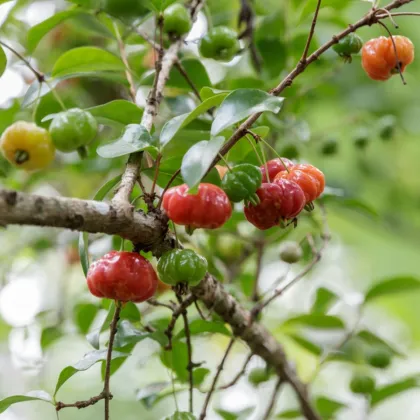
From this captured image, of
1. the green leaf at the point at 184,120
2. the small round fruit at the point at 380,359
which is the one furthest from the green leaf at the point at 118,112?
the small round fruit at the point at 380,359

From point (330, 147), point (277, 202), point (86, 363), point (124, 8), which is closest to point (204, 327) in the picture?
point (86, 363)

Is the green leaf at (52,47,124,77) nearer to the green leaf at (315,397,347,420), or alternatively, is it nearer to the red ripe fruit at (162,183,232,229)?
the red ripe fruit at (162,183,232,229)

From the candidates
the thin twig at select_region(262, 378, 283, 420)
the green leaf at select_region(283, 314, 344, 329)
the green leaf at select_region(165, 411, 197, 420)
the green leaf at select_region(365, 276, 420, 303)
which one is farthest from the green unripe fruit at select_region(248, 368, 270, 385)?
the green leaf at select_region(165, 411, 197, 420)

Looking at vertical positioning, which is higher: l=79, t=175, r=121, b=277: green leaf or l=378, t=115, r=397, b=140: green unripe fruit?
l=79, t=175, r=121, b=277: green leaf

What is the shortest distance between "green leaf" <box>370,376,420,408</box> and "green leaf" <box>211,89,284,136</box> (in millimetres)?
1210

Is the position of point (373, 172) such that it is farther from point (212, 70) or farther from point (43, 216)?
point (43, 216)

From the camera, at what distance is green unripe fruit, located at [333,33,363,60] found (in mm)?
1313

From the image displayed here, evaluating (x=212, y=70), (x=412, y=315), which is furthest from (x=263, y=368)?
(x=412, y=315)

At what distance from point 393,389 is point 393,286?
1.05 ft

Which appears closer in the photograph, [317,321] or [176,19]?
[176,19]

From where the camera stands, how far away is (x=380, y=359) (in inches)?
72.9

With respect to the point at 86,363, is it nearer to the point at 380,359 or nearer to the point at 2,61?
the point at 2,61

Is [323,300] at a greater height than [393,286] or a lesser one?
lesser

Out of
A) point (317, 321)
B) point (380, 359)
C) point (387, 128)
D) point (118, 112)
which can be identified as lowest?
point (380, 359)
